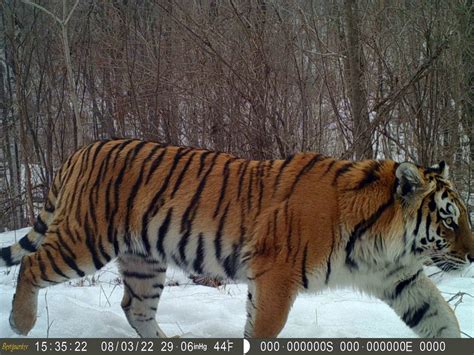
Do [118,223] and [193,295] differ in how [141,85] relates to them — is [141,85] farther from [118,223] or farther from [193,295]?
[118,223]

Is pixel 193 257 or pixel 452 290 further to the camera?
pixel 452 290

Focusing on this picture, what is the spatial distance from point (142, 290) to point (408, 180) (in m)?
1.93

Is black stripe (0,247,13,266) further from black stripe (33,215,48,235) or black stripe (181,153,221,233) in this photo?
black stripe (181,153,221,233)

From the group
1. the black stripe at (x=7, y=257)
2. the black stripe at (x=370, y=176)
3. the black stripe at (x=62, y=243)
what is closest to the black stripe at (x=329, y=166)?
the black stripe at (x=370, y=176)

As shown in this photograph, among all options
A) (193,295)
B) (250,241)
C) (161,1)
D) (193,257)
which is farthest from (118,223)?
(161,1)

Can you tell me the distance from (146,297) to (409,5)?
4.84 metres

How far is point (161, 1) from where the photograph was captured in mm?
7551

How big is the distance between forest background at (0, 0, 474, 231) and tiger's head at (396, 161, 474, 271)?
9.33 feet

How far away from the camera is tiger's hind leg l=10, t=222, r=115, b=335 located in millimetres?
3400

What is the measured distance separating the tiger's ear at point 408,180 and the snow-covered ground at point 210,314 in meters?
1.06

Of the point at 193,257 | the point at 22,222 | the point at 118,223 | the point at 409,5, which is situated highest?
the point at 409,5

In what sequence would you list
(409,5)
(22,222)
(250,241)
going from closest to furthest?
(250,241)
(409,5)
(22,222)

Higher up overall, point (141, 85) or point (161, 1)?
point (161, 1)
